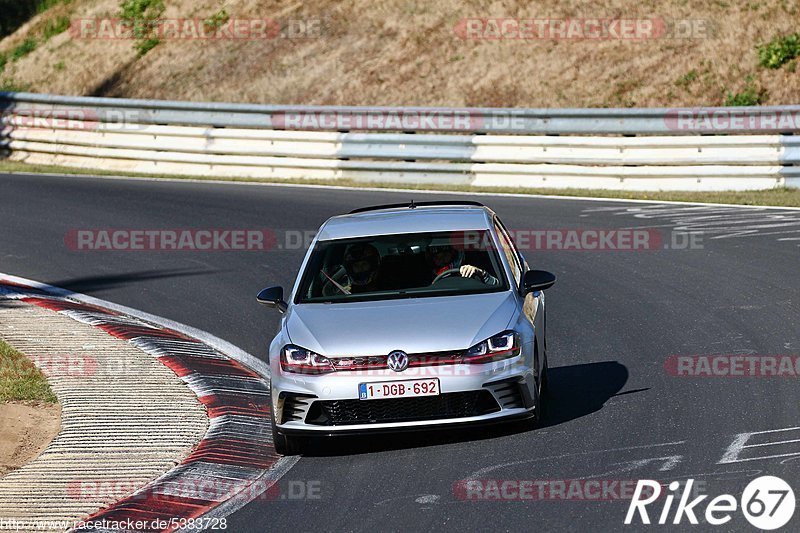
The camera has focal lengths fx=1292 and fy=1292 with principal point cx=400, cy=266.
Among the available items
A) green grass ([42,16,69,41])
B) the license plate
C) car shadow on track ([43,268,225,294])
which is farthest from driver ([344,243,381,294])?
green grass ([42,16,69,41])

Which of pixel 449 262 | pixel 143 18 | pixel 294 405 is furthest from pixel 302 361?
pixel 143 18

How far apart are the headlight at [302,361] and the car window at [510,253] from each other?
1795 mm

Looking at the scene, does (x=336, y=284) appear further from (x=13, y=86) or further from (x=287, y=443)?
(x=13, y=86)

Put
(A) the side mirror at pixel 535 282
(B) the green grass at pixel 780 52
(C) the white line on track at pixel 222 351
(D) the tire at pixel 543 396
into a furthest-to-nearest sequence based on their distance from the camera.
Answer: (B) the green grass at pixel 780 52 → (A) the side mirror at pixel 535 282 → (D) the tire at pixel 543 396 → (C) the white line on track at pixel 222 351

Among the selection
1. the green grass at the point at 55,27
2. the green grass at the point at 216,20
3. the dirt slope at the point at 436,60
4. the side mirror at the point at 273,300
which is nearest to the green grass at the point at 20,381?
the side mirror at the point at 273,300

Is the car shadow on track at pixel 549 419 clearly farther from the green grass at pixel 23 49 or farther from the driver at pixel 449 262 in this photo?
the green grass at pixel 23 49

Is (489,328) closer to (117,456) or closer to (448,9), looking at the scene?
(117,456)

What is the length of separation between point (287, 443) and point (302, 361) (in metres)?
0.57

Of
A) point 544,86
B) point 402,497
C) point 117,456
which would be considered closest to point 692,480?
point 402,497

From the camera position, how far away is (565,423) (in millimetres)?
8938

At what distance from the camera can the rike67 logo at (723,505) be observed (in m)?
6.64

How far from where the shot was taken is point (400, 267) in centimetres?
962

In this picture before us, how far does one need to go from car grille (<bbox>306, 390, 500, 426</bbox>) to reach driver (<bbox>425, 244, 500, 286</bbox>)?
1.37 metres

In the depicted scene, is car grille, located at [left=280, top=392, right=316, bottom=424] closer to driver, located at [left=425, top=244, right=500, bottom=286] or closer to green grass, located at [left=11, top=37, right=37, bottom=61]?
driver, located at [left=425, top=244, right=500, bottom=286]
